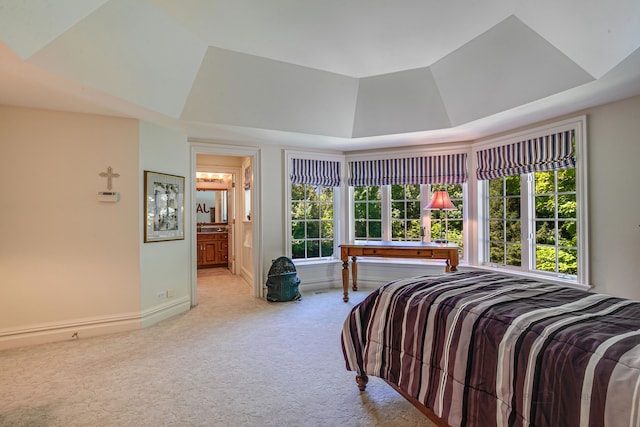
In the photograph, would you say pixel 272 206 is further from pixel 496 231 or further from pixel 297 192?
pixel 496 231

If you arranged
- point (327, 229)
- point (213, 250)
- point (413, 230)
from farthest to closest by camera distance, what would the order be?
point (213, 250), point (327, 229), point (413, 230)

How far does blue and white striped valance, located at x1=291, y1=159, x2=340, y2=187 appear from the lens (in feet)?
16.0

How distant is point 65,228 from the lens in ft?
10.5

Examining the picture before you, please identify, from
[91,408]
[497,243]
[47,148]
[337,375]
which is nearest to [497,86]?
[497,243]

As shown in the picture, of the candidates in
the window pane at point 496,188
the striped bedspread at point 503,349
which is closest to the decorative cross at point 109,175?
the striped bedspread at point 503,349

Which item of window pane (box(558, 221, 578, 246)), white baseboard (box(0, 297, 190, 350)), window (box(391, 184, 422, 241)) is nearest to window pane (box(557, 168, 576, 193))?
window pane (box(558, 221, 578, 246))

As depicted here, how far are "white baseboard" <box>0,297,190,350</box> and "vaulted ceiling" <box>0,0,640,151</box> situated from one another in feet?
7.07

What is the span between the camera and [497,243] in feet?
14.0

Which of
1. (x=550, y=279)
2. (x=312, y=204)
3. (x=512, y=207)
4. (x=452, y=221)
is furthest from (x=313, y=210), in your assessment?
(x=550, y=279)

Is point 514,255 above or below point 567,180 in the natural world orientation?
below

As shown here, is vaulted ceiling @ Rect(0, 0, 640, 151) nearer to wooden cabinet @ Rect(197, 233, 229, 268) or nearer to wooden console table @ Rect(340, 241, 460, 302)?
wooden console table @ Rect(340, 241, 460, 302)

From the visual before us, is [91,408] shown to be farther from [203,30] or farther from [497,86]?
[497,86]

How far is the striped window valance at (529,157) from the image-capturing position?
333 centimetres

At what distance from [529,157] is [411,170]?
1545mm
